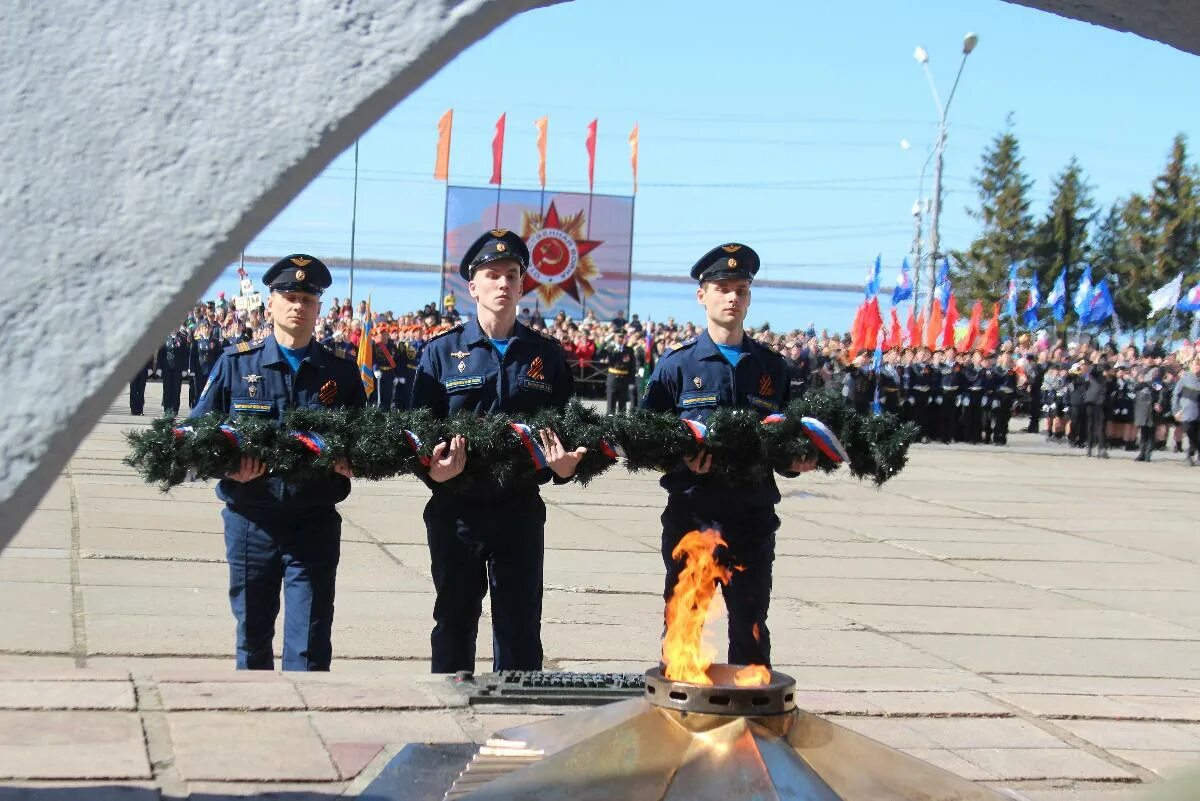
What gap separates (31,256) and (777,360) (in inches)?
165

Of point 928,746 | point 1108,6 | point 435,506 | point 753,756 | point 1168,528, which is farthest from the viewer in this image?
point 1168,528

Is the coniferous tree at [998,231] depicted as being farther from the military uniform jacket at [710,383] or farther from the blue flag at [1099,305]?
the military uniform jacket at [710,383]

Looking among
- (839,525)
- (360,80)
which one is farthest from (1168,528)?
(360,80)

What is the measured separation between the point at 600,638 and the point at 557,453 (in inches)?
96.3

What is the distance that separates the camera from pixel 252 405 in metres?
5.65

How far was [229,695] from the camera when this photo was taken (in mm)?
5055

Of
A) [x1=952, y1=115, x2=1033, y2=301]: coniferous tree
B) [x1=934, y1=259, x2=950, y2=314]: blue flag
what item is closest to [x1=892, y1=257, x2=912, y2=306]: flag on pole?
[x1=934, y1=259, x2=950, y2=314]: blue flag

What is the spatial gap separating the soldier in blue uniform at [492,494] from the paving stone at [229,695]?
0.72m

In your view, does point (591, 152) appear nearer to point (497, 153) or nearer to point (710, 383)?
point (497, 153)

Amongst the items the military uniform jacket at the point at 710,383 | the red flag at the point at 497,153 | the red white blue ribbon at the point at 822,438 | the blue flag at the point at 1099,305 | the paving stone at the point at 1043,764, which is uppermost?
the red flag at the point at 497,153

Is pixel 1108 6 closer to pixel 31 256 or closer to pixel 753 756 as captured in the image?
pixel 753 756

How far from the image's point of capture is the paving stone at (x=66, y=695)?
191 inches

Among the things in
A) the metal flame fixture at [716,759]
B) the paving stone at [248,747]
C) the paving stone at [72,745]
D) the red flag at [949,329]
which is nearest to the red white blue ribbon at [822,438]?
the metal flame fixture at [716,759]

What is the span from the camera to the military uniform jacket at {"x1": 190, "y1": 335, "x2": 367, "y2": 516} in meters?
5.49
